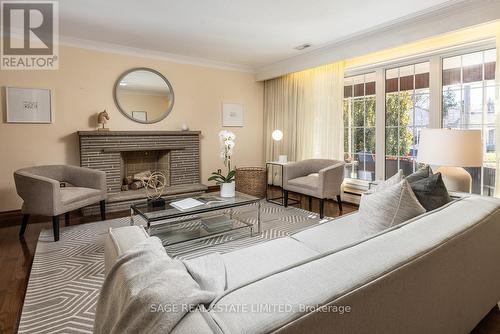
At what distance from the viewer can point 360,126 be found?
4.52 metres

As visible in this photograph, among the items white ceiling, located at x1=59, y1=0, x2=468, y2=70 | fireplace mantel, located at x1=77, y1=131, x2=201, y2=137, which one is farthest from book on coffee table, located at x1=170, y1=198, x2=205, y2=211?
white ceiling, located at x1=59, y1=0, x2=468, y2=70

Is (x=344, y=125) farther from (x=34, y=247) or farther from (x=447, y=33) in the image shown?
(x=34, y=247)

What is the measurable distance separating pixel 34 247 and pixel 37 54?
2.64 metres

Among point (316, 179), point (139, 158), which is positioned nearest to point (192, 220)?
point (316, 179)

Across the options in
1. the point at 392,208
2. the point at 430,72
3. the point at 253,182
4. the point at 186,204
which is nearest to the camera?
the point at 392,208

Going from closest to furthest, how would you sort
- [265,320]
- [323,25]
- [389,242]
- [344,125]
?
1. [265,320]
2. [389,242]
3. [323,25]
4. [344,125]

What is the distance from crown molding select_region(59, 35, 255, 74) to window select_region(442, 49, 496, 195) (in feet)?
11.3

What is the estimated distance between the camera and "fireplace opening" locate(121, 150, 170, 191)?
15.1ft

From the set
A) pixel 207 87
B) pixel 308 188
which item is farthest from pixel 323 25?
pixel 207 87

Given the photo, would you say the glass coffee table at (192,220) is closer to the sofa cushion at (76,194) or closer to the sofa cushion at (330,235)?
the sofa cushion at (76,194)

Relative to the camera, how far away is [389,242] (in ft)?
3.54

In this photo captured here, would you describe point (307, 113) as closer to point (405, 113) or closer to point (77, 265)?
point (405, 113)

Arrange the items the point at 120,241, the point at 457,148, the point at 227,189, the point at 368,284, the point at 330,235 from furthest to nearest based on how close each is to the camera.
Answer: the point at 227,189
the point at 457,148
the point at 330,235
the point at 120,241
the point at 368,284

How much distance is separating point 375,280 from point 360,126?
13.2 feet
